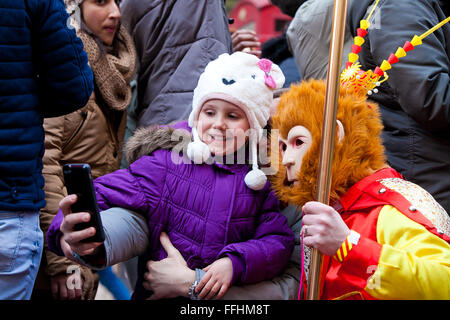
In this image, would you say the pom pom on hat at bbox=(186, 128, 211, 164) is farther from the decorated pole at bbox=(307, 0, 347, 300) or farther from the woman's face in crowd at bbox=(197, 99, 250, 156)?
the decorated pole at bbox=(307, 0, 347, 300)

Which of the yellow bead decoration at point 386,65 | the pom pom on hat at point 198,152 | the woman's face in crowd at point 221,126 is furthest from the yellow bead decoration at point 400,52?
the pom pom on hat at point 198,152

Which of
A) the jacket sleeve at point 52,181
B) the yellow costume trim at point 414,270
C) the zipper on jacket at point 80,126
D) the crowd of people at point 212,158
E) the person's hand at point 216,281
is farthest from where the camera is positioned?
the zipper on jacket at point 80,126

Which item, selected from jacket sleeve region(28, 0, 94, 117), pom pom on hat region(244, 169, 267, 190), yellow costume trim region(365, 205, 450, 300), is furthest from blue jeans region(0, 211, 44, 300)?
yellow costume trim region(365, 205, 450, 300)

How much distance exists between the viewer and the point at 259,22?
1680 mm

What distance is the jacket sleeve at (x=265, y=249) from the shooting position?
3.90 ft

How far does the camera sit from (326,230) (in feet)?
3.33

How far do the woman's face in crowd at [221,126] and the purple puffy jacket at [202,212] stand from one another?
5 centimetres

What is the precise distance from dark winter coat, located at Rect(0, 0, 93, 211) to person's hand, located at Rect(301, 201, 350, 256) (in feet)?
1.88

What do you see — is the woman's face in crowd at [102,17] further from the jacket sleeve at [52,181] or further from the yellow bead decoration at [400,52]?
the yellow bead decoration at [400,52]

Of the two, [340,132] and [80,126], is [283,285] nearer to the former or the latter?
[340,132]

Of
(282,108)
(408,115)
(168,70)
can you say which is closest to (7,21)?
(168,70)

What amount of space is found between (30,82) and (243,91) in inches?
18.2

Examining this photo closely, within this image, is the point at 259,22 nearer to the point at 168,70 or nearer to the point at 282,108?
the point at 168,70

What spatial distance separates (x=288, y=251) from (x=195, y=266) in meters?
0.22
